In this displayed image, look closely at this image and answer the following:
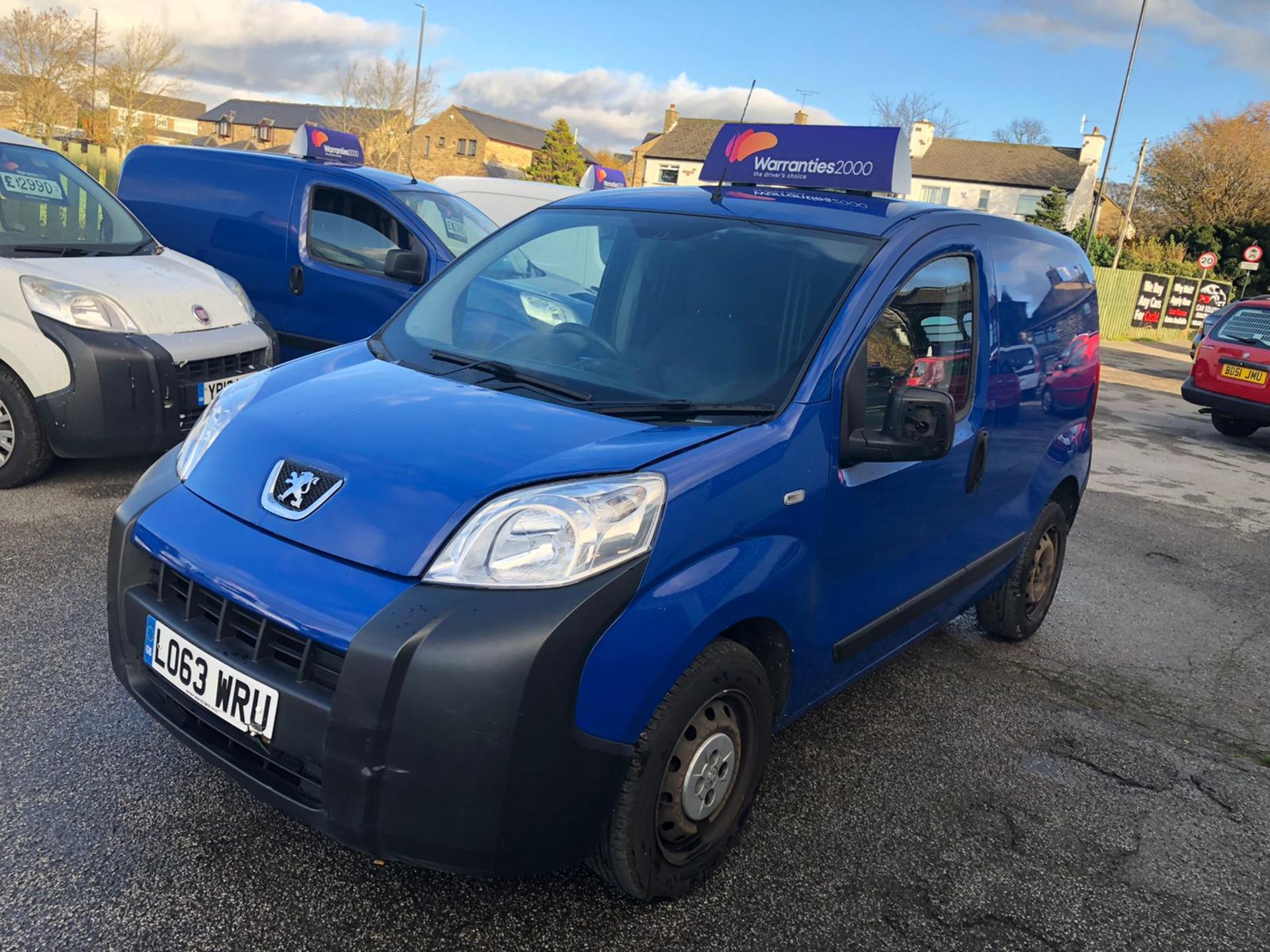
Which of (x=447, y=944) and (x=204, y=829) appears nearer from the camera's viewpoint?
(x=447, y=944)

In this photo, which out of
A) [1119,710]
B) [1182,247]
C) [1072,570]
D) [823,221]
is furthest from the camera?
[1182,247]

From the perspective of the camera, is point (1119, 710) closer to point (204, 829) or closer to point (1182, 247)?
point (204, 829)

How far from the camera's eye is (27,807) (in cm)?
259

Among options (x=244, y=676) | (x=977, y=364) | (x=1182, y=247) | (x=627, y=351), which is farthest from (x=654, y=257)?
(x=1182, y=247)

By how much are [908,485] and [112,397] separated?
12.7 feet

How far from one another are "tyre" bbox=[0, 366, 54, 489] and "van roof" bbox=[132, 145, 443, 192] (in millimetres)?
3181

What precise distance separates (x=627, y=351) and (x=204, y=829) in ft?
5.72

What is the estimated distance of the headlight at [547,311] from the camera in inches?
126

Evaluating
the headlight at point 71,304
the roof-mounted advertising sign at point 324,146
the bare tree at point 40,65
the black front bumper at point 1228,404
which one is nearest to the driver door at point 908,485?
the headlight at point 71,304

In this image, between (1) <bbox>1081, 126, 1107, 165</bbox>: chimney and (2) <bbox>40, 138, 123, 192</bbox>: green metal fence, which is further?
(1) <bbox>1081, 126, 1107, 165</bbox>: chimney

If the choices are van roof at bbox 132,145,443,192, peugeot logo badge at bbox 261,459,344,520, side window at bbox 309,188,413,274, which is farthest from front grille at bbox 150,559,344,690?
van roof at bbox 132,145,443,192

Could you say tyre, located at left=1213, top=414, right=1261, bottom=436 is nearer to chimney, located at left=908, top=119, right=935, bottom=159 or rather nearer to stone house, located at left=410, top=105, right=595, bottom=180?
chimney, located at left=908, top=119, right=935, bottom=159

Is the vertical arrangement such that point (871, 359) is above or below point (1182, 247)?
below

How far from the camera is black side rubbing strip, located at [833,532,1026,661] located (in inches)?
119
